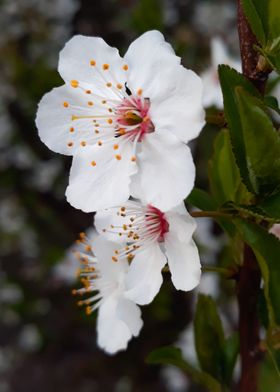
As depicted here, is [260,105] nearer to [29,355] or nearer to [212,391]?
[212,391]

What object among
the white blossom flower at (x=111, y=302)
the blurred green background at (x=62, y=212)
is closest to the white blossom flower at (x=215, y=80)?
the blurred green background at (x=62, y=212)

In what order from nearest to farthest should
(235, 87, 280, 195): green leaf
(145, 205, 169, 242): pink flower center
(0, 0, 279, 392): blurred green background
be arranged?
(235, 87, 280, 195): green leaf < (145, 205, 169, 242): pink flower center < (0, 0, 279, 392): blurred green background

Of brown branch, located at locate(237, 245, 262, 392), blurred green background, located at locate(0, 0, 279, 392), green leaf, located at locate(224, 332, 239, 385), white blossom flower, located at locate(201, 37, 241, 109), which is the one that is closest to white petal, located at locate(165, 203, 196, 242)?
brown branch, located at locate(237, 245, 262, 392)

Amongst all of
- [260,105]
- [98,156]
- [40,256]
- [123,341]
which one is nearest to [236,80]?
[260,105]

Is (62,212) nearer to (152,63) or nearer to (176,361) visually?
(176,361)

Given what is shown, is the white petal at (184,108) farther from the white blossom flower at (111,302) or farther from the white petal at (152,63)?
the white blossom flower at (111,302)

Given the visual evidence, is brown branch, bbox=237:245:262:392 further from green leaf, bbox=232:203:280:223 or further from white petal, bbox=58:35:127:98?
white petal, bbox=58:35:127:98

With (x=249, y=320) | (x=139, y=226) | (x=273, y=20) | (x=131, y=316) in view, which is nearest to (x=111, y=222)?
(x=139, y=226)
